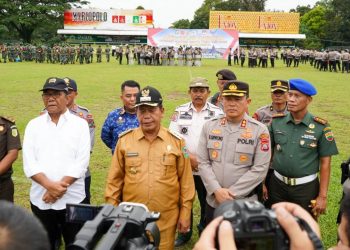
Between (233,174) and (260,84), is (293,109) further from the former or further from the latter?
(260,84)

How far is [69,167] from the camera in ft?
10.7

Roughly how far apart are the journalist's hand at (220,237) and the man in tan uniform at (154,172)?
176 cm

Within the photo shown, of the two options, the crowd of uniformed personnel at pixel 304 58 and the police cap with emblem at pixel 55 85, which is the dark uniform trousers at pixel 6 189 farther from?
the crowd of uniformed personnel at pixel 304 58

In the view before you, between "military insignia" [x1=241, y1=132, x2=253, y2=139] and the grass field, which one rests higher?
"military insignia" [x1=241, y1=132, x2=253, y2=139]

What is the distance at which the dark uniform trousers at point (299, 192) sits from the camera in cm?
361

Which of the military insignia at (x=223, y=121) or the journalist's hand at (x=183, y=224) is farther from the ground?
the military insignia at (x=223, y=121)

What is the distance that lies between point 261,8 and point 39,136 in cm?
7843

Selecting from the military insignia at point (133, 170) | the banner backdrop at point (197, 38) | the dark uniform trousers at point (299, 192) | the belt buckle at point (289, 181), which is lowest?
the dark uniform trousers at point (299, 192)

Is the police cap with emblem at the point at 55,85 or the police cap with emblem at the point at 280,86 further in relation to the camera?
the police cap with emblem at the point at 280,86

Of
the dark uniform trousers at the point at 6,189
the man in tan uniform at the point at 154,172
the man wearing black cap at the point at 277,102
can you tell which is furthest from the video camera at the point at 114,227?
the man wearing black cap at the point at 277,102

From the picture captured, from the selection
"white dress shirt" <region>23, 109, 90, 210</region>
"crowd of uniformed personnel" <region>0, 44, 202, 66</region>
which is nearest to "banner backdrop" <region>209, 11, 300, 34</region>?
"crowd of uniformed personnel" <region>0, 44, 202, 66</region>

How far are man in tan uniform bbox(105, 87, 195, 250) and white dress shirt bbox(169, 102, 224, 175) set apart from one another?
88 centimetres

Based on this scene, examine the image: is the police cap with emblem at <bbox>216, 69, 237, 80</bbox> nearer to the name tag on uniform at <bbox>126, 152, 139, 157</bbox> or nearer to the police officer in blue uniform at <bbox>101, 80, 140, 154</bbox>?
the police officer in blue uniform at <bbox>101, 80, 140, 154</bbox>

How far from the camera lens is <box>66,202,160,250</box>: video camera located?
4.53ft
